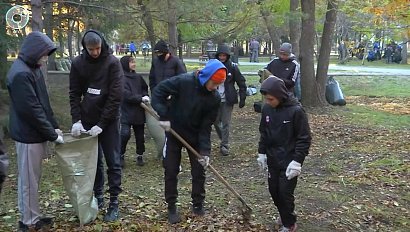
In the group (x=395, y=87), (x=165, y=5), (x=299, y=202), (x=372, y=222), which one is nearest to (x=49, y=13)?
(x=165, y=5)

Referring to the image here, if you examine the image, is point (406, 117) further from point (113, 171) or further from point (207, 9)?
point (113, 171)

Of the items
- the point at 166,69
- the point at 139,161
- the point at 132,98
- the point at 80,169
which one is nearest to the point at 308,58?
the point at 166,69

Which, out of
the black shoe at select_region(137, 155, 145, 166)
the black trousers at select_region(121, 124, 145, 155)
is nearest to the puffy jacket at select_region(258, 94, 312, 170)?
the black trousers at select_region(121, 124, 145, 155)

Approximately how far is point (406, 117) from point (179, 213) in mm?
8149

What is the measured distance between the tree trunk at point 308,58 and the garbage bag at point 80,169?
28.5 ft

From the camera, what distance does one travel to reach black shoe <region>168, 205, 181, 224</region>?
4.49 metres

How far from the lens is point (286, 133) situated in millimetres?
4102

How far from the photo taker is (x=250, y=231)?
4.44m

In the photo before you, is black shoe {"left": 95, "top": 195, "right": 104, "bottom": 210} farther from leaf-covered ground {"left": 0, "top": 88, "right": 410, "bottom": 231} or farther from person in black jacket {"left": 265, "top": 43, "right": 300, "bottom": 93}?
person in black jacket {"left": 265, "top": 43, "right": 300, "bottom": 93}

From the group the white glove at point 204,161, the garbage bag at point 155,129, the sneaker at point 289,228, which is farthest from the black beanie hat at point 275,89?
the garbage bag at point 155,129

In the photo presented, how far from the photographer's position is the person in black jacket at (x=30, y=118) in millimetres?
3744

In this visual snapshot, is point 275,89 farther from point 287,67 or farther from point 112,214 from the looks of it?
point 287,67

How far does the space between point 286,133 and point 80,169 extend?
180 cm

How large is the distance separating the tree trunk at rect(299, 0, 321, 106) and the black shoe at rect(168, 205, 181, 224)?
8.22m
